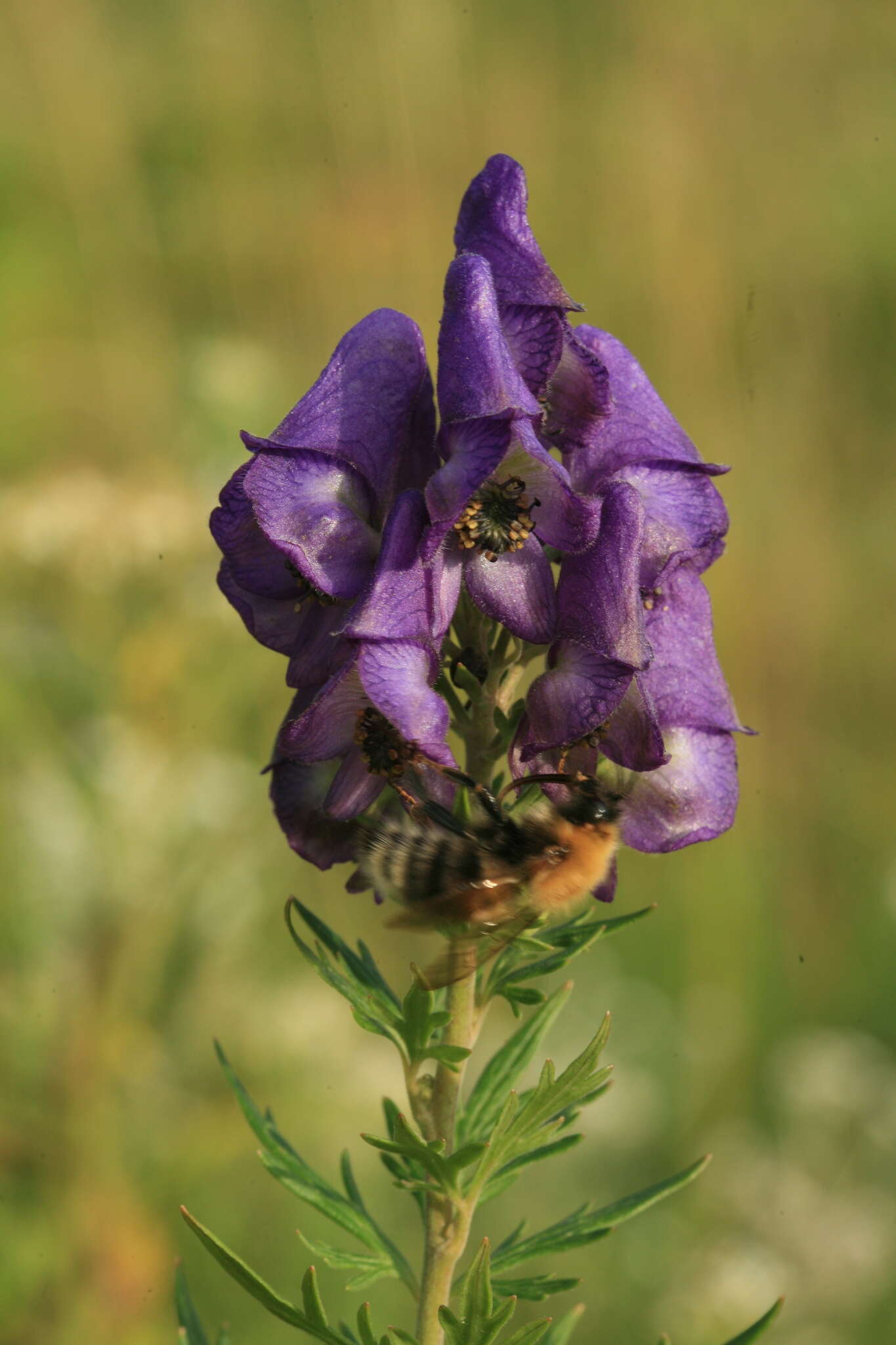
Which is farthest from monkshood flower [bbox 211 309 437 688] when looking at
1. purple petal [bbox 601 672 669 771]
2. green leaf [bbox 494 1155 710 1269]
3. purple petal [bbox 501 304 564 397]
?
green leaf [bbox 494 1155 710 1269]

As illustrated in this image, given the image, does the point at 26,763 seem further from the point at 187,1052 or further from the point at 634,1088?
the point at 634,1088

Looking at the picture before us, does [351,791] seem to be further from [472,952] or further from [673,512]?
[673,512]

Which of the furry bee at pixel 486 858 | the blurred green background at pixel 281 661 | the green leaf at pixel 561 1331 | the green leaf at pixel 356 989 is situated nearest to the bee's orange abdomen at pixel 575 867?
the furry bee at pixel 486 858

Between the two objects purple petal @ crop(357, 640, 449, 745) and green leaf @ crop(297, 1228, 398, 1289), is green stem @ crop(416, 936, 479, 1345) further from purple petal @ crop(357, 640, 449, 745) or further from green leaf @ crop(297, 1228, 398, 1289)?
purple petal @ crop(357, 640, 449, 745)

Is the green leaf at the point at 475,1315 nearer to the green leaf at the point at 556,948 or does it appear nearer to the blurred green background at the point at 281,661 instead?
the green leaf at the point at 556,948

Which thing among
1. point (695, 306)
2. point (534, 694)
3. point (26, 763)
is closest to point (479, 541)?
point (534, 694)

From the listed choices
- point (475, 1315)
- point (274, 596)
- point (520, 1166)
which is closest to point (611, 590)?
point (274, 596)
